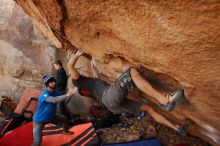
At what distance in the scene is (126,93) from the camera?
451 centimetres

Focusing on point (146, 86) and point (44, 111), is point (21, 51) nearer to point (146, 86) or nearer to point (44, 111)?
point (44, 111)

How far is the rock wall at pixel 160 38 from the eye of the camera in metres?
2.58

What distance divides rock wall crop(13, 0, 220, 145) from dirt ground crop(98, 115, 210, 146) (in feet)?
5.57

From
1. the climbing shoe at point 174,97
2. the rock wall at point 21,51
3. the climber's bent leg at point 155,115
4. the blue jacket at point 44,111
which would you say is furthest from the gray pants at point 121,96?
the rock wall at point 21,51

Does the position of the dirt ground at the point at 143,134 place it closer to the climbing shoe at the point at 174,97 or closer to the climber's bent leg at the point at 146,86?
the climber's bent leg at the point at 146,86

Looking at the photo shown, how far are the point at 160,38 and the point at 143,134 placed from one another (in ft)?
12.3

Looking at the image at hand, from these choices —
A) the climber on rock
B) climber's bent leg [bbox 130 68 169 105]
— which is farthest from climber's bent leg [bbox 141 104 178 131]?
climber's bent leg [bbox 130 68 169 105]

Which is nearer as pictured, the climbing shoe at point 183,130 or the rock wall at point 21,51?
the climbing shoe at point 183,130

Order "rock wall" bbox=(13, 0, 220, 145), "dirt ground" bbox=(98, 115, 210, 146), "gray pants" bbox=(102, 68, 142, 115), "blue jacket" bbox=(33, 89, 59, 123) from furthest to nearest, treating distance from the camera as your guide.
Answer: "dirt ground" bbox=(98, 115, 210, 146), "blue jacket" bbox=(33, 89, 59, 123), "gray pants" bbox=(102, 68, 142, 115), "rock wall" bbox=(13, 0, 220, 145)

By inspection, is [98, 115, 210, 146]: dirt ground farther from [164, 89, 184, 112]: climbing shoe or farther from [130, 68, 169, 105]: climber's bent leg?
[164, 89, 184, 112]: climbing shoe

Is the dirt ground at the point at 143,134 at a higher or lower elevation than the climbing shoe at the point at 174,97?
lower

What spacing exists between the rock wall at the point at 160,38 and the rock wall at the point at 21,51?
316 centimetres

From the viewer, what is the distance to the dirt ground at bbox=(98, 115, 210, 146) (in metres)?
6.42

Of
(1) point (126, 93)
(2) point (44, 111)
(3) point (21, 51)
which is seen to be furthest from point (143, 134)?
(3) point (21, 51)
